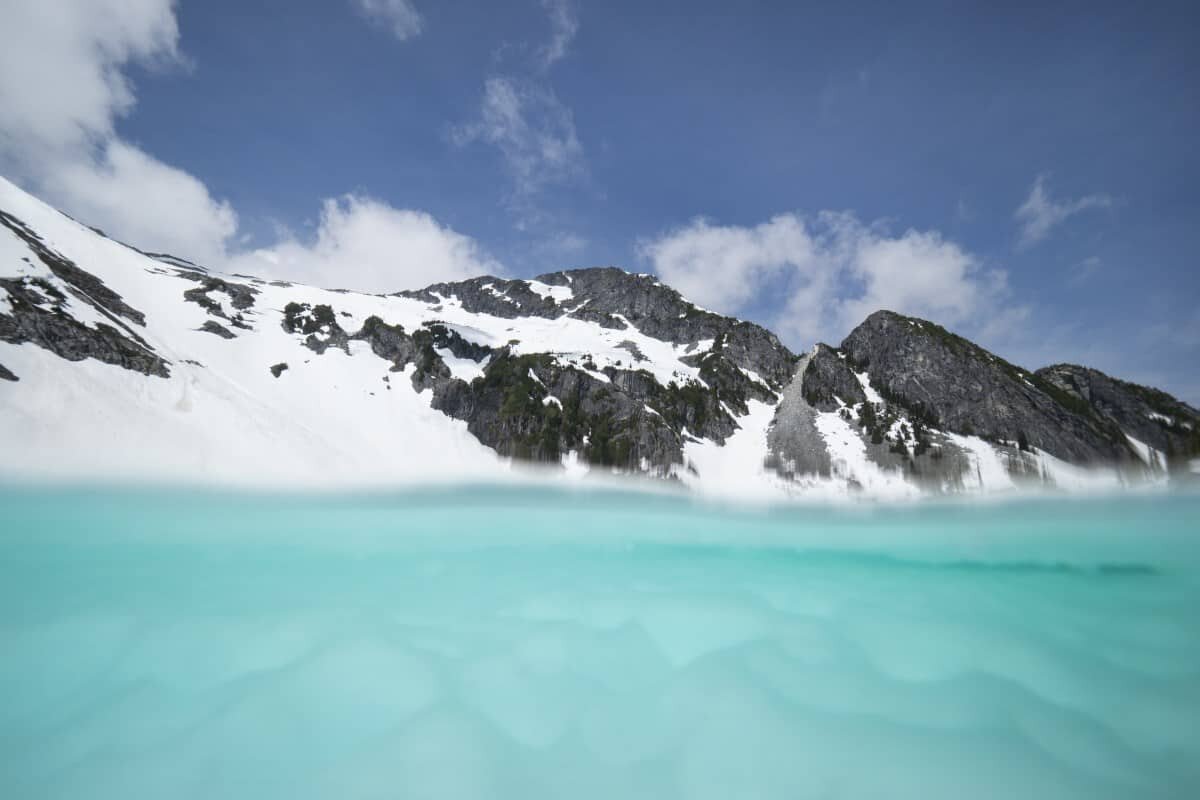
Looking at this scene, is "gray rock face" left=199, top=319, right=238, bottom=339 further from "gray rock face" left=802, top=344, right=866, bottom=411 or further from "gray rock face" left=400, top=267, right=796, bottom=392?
A: "gray rock face" left=802, top=344, right=866, bottom=411

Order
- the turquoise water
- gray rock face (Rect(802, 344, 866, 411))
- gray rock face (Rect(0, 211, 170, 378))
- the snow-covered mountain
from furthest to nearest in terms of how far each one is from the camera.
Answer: gray rock face (Rect(802, 344, 866, 411)) → the snow-covered mountain → gray rock face (Rect(0, 211, 170, 378)) → the turquoise water

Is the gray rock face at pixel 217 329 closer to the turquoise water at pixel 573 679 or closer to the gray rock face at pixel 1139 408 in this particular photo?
the turquoise water at pixel 573 679

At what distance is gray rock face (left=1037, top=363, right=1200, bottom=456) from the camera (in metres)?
90.3

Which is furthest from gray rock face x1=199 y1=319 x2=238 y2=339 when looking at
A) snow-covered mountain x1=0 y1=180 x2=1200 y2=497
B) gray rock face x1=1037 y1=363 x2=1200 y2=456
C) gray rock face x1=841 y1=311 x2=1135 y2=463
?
gray rock face x1=1037 y1=363 x2=1200 y2=456

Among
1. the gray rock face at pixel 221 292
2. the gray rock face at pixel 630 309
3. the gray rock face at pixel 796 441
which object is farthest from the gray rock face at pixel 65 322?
the gray rock face at pixel 796 441

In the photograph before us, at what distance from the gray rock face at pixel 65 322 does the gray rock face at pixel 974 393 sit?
127m

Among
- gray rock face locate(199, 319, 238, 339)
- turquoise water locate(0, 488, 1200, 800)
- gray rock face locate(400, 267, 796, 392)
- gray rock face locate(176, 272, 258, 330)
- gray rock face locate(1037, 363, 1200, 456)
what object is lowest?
turquoise water locate(0, 488, 1200, 800)

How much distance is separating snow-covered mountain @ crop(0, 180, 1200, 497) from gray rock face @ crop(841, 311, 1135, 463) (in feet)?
1.31

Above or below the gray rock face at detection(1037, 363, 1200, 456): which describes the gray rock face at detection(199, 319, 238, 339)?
below

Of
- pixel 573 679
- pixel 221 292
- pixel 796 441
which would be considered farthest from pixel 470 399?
pixel 573 679

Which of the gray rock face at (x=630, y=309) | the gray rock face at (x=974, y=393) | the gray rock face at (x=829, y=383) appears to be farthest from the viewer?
the gray rock face at (x=630, y=309)

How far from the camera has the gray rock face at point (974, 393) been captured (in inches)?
3410

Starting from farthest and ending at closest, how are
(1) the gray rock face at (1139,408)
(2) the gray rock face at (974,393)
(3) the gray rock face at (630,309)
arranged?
(3) the gray rock face at (630,309) < (1) the gray rock face at (1139,408) < (2) the gray rock face at (974,393)

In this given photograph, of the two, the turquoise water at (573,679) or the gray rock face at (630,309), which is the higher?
the gray rock face at (630,309)
